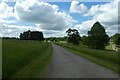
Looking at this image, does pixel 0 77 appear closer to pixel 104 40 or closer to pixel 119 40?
pixel 104 40

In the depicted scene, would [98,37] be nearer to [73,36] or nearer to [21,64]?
[73,36]

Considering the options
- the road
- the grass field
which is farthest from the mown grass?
the grass field

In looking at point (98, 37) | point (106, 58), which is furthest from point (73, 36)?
point (106, 58)

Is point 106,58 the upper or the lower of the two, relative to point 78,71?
upper

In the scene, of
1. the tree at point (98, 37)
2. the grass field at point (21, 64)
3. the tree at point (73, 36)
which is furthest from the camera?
the tree at point (73, 36)

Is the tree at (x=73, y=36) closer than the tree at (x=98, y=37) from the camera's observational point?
No

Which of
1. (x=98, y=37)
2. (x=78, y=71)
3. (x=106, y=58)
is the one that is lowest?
(x=78, y=71)

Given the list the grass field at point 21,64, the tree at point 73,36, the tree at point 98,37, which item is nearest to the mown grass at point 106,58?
the grass field at point 21,64

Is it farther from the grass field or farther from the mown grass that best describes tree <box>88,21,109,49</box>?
the grass field

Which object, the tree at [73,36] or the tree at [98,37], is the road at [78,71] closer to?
the tree at [98,37]

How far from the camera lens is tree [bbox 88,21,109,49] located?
85375mm

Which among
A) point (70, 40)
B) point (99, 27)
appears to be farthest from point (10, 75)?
Result: point (70, 40)

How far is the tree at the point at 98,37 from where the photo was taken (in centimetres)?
8538

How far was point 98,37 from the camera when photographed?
86.9m
